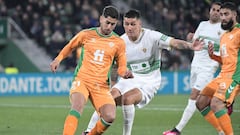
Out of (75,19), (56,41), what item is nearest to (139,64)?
(56,41)

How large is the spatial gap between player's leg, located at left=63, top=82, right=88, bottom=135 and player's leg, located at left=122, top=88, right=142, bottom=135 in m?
0.99

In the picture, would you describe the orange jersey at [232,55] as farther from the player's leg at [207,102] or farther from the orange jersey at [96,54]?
the orange jersey at [96,54]

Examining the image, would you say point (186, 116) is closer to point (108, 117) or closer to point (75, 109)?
point (108, 117)

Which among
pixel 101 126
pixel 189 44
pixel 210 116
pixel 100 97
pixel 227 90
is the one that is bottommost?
pixel 210 116

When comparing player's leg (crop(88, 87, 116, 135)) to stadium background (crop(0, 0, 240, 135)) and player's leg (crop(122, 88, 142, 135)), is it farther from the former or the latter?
stadium background (crop(0, 0, 240, 135))

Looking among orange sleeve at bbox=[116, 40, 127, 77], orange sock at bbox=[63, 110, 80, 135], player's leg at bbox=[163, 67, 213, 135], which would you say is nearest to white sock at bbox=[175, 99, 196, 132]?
player's leg at bbox=[163, 67, 213, 135]

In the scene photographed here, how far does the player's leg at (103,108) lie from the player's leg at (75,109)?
203 mm

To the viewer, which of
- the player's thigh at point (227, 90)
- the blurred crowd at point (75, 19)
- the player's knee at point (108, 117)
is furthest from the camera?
the blurred crowd at point (75, 19)

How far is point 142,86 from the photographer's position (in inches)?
444

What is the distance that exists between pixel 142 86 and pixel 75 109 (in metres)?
1.81

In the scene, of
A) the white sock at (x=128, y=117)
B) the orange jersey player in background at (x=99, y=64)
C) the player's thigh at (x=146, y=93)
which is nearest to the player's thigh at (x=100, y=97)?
the orange jersey player in background at (x=99, y=64)

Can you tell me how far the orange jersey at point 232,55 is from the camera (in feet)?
34.1

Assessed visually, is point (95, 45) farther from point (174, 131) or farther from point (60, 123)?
point (60, 123)

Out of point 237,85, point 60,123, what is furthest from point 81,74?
point 60,123
